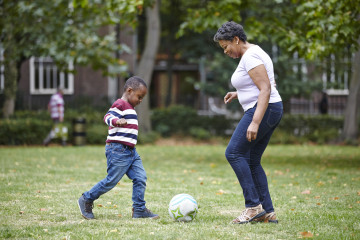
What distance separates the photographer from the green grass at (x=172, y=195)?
16.2ft

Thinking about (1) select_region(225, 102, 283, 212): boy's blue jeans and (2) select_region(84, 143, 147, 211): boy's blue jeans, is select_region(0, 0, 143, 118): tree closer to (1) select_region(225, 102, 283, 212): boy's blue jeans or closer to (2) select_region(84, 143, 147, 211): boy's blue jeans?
(2) select_region(84, 143, 147, 211): boy's blue jeans

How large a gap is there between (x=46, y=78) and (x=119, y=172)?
832 inches

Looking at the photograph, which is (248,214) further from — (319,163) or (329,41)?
(319,163)

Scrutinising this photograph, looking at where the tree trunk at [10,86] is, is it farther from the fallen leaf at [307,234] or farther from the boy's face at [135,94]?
the fallen leaf at [307,234]

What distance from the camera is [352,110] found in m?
19.9

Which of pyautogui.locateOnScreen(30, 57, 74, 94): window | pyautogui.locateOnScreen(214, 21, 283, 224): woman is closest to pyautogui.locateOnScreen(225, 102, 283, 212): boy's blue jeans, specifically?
pyautogui.locateOnScreen(214, 21, 283, 224): woman

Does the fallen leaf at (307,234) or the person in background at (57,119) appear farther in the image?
the person in background at (57,119)

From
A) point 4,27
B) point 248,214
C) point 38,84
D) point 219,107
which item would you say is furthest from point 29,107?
point 248,214

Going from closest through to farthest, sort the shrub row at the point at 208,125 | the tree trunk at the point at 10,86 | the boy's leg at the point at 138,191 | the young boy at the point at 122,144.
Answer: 1. the young boy at the point at 122,144
2. the boy's leg at the point at 138,191
3. the tree trunk at the point at 10,86
4. the shrub row at the point at 208,125

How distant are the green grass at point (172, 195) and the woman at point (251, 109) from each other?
0.37 metres

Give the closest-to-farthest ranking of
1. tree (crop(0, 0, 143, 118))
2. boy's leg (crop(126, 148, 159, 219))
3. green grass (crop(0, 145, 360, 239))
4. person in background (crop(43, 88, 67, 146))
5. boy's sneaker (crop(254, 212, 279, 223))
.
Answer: green grass (crop(0, 145, 360, 239)) < boy's sneaker (crop(254, 212, 279, 223)) < boy's leg (crop(126, 148, 159, 219)) < tree (crop(0, 0, 143, 118)) < person in background (crop(43, 88, 67, 146))

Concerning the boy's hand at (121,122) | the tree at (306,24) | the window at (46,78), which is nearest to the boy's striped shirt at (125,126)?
the boy's hand at (121,122)

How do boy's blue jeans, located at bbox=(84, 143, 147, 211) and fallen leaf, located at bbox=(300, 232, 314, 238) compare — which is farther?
boy's blue jeans, located at bbox=(84, 143, 147, 211)

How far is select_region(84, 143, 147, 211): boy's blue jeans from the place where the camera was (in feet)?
18.2
